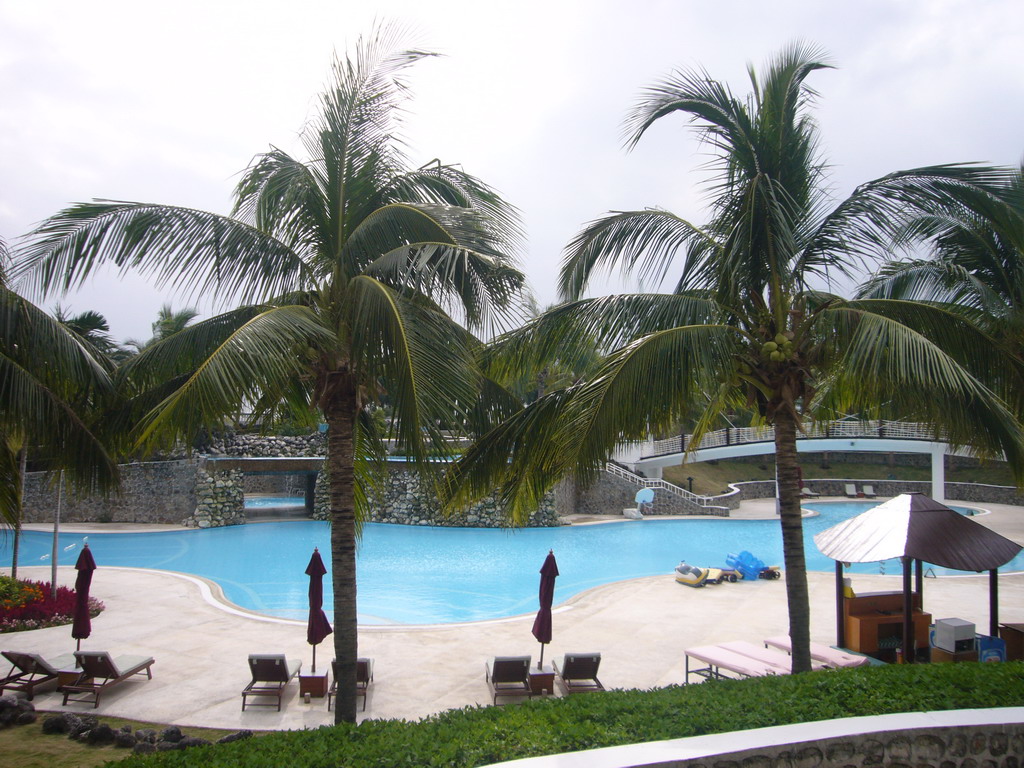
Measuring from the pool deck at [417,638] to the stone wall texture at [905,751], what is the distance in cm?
399

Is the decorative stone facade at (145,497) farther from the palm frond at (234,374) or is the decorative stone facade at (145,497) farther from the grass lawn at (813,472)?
the palm frond at (234,374)

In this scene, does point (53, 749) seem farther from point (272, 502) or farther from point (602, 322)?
point (272, 502)

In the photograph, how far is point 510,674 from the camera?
841 centimetres

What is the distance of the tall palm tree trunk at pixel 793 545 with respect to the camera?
21.4 ft

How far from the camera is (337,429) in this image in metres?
6.67

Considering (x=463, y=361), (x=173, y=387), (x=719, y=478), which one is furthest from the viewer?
(x=719, y=478)

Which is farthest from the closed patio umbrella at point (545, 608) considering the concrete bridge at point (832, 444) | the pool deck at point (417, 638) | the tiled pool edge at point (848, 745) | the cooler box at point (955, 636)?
the concrete bridge at point (832, 444)

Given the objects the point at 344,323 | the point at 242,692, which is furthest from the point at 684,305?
the point at 242,692

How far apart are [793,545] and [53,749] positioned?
24.2 ft

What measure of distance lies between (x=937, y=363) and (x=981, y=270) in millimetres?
6128

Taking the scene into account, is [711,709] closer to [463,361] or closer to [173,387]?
[463,361]

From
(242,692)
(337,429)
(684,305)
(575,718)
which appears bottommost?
(242,692)

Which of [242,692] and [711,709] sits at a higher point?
[711,709]

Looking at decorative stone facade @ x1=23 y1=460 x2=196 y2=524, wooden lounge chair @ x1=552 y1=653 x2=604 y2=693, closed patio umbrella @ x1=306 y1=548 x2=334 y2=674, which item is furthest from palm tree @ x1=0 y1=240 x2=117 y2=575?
decorative stone facade @ x1=23 y1=460 x2=196 y2=524
